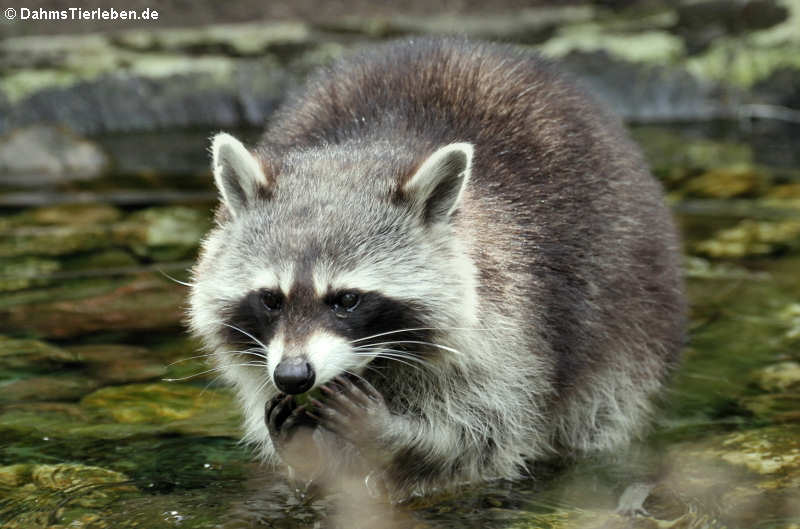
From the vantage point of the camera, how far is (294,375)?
370 cm

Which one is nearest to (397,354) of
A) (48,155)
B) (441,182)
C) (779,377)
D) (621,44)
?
(441,182)

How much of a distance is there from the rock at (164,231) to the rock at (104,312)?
2.26 feet

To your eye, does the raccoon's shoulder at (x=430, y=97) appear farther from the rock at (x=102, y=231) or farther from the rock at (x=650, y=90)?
→ the rock at (x=650, y=90)

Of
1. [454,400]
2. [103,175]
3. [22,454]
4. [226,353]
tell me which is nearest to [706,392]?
[454,400]

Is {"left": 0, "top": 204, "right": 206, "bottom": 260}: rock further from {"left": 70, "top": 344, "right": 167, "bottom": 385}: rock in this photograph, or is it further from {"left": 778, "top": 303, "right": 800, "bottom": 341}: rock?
{"left": 778, "top": 303, "right": 800, "bottom": 341}: rock

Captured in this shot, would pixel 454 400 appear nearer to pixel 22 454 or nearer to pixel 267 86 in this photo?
pixel 22 454

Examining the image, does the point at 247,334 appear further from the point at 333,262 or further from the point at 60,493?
the point at 60,493

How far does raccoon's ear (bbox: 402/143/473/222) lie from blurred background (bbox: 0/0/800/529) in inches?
45.2

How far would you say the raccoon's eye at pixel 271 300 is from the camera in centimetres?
398

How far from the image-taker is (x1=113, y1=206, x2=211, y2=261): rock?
744 cm

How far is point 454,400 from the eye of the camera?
445cm

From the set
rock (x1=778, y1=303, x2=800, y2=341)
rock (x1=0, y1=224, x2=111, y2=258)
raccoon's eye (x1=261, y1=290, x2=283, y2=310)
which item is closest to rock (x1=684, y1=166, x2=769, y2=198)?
rock (x1=778, y1=303, x2=800, y2=341)

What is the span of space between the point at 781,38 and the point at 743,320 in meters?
5.66

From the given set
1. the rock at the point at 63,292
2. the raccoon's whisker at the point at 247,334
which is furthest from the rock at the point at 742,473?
the rock at the point at 63,292
